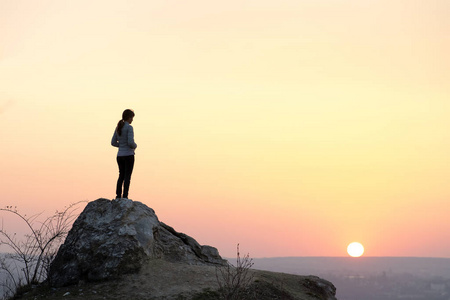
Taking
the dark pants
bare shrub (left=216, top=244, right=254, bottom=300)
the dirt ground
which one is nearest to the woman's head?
the dark pants

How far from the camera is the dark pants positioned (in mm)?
18078

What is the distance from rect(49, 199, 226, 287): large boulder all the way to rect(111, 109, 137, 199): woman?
890 millimetres

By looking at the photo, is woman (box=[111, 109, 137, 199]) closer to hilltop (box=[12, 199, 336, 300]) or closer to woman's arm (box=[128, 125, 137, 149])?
woman's arm (box=[128, 125, 137, 149])

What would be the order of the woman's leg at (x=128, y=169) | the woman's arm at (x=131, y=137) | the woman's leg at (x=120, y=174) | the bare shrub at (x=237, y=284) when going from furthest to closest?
the woman's leg at (x=120, y=174) < the woman's leg at (x=128, y=169) < the woman's arm at (x=131, y=137) < the bare shrub at (x=237, y=284)

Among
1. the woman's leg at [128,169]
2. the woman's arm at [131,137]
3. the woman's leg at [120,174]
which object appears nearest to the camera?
the woman's arm at [131,137]

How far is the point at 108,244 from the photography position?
16.9 m

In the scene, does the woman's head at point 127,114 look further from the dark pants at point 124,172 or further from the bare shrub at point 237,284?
the bare shrub at point 237,284

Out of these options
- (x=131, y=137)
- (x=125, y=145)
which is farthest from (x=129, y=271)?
(x=131, y=137)

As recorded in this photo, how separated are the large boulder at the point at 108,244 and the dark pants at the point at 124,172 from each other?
0.49 meters

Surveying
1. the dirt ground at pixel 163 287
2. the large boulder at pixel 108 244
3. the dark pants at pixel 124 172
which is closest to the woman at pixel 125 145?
the dark pants at pixel 124 172

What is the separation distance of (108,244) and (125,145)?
3169 millimetres

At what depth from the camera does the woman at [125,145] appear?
58.7ft

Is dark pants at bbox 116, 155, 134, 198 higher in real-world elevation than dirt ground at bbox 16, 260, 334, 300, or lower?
higher

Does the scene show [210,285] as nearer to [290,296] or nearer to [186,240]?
[290,296]
